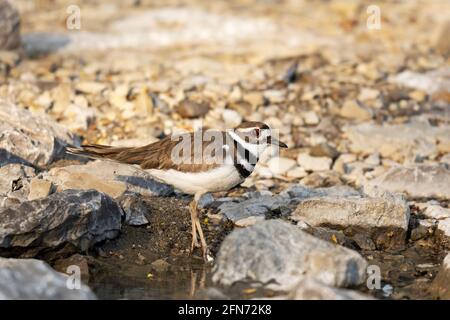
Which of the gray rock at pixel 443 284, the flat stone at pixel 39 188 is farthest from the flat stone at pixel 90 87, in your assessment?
the gray rock at pixel 443 284

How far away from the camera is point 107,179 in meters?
8.79

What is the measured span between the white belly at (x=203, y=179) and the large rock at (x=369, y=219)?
1.21 metres

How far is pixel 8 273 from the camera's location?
6.26 meters

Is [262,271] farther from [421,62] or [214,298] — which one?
[421,62]

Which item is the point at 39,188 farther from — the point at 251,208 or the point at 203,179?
the point at 251,208

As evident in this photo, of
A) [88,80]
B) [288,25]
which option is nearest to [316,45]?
[288,25]

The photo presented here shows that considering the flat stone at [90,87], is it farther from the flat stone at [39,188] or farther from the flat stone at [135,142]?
the flat stone at [39,188]

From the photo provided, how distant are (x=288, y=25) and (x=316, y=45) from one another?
1.52 m

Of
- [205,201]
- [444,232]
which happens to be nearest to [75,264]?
[205,201]

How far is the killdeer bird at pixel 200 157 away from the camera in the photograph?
302 inches

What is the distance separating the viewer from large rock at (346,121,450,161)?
449 inches

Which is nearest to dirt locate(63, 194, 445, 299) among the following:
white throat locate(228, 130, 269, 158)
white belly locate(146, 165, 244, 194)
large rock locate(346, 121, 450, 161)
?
white belly locate(146, 165, 244, 194)

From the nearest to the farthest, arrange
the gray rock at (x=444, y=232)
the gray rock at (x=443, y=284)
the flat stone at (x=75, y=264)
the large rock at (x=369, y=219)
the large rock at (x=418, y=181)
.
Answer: the gray rock at (x=443, y=284) → the flat stone at (x=75, y=264) → the large rock at (x=369, y=219) → the gray rock at (x=444, y=232) → the large rock at (x=418, y=181)

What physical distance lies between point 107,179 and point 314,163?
135 inches
